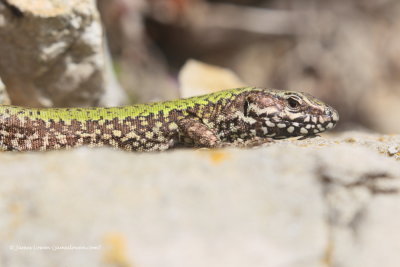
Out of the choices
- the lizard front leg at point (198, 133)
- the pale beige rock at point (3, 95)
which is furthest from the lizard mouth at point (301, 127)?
the pale beige rock at point (3, 95)

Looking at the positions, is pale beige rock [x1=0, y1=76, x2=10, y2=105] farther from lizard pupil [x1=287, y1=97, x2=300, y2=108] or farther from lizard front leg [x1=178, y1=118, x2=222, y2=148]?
lizard pupil [x1=287, y1=97, x2=300, y2=108]

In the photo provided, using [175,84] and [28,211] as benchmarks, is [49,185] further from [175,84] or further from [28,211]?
[175,84]

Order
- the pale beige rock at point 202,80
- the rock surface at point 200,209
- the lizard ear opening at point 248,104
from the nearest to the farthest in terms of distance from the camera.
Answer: the rock surface at point 200,209
the lizard ear opening at point 248,104
the pale beige rock at point 202,80

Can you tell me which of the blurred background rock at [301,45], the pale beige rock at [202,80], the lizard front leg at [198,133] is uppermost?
the blurred background rock at [301,45]

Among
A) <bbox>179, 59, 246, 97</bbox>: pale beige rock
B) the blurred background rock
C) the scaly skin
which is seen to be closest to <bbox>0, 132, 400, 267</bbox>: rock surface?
the scaly skin

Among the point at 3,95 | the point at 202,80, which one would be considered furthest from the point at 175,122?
the point at 202,80

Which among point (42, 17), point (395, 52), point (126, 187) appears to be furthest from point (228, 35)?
point (126, 187)

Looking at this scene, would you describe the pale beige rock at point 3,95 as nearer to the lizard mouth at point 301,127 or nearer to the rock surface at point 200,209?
the rock surface at point 200,209
